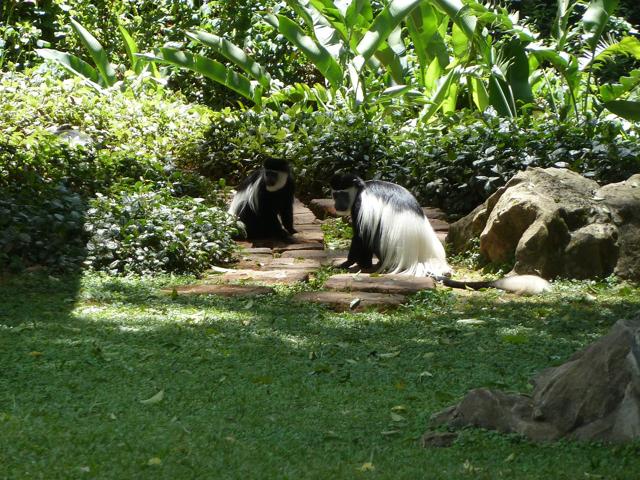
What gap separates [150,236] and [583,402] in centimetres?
437

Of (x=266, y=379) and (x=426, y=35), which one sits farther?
(x=426, y=35)

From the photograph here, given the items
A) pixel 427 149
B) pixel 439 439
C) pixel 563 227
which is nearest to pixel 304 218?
pixel 427 149

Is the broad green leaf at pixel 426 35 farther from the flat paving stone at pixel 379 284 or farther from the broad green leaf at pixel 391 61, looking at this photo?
the flat paving stone at pixel 379 284

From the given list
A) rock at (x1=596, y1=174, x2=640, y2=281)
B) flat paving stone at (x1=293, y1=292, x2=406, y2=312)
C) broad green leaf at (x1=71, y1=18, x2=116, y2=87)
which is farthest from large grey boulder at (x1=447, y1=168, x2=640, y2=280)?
broad green leaf at (x1=71, y1=18, x2=116, y2=87)

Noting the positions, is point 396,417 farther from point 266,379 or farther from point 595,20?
point 595,20

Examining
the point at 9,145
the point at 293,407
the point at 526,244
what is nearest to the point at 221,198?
the point at 9,145

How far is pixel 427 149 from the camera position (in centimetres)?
934

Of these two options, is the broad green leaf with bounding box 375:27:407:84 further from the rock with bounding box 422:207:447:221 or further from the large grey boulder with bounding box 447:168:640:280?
the large grey boulder with bounding box 447:168:640:280

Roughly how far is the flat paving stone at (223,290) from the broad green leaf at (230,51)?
496cm

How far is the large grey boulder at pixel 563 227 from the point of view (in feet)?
23.2

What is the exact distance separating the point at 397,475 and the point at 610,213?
475cm

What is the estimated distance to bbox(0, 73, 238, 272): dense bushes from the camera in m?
7.07

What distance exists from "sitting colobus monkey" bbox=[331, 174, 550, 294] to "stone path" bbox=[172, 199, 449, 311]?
0.26 m

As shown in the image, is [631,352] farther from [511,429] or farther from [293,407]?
[293,407]
